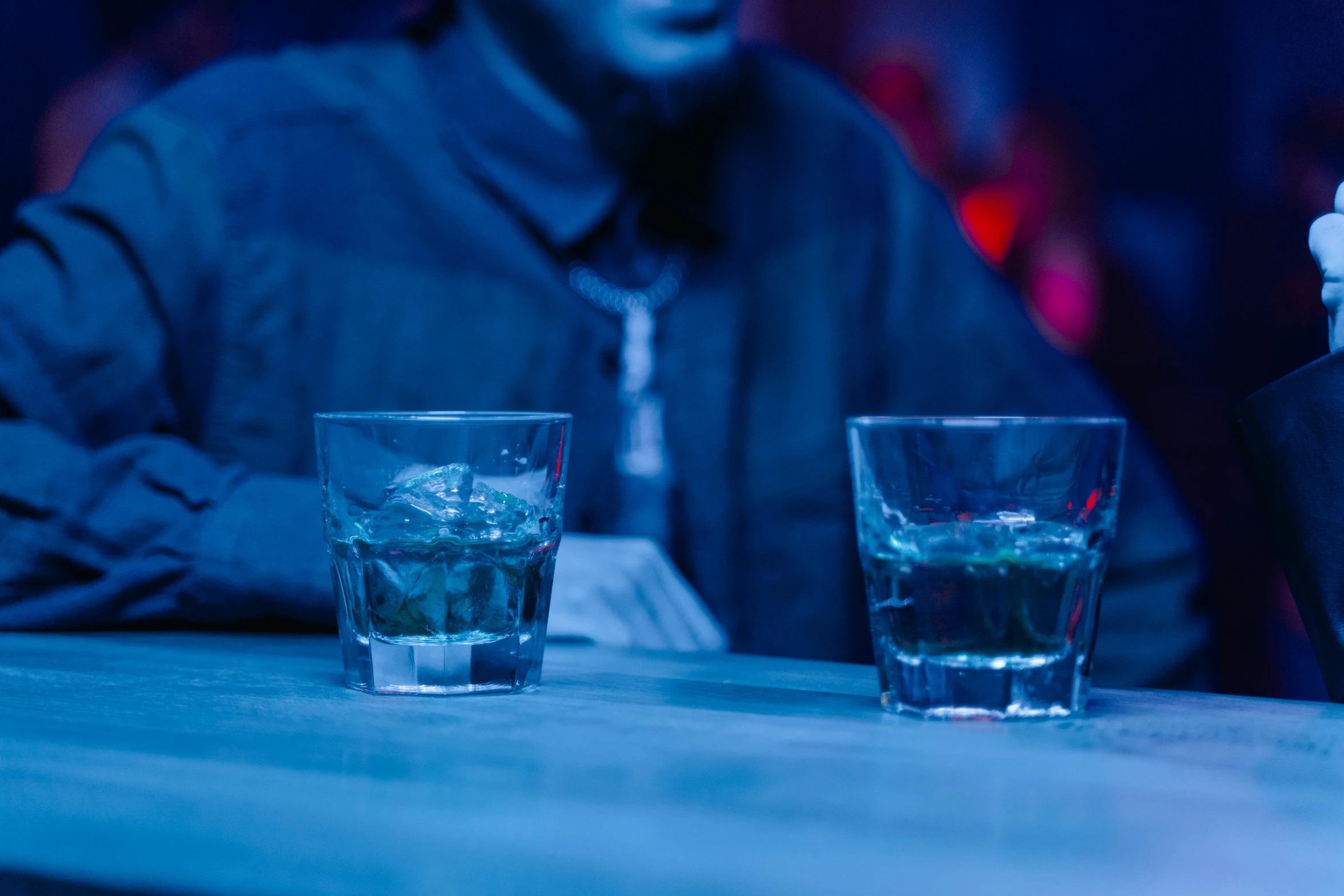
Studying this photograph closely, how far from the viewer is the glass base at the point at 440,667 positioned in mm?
620

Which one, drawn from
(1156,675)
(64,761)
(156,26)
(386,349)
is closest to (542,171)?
(386,349)

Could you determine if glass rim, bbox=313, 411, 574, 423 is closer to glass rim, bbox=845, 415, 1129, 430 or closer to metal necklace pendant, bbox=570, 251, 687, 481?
glass rim, bbox=845, 415, 1129, 430

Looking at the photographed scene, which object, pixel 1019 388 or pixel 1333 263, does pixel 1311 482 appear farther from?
pixel 1019 388

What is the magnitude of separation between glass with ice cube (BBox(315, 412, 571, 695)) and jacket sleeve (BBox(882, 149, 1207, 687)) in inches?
43.4

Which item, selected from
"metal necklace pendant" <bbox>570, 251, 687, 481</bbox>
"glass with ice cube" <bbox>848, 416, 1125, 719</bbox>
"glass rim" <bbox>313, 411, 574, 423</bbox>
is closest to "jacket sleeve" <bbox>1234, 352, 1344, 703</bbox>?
"glass with ice cube" <bbox>848, 416, 1125, 719</bbox>

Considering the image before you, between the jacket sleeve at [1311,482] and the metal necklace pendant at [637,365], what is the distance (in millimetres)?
1043

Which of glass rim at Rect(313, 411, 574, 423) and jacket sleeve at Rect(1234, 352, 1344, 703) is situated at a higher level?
glass rim at Rect(313, 411, 574, 423)

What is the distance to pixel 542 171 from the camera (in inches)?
65.9

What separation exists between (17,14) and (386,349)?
0.77 meters

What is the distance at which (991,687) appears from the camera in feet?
1.80

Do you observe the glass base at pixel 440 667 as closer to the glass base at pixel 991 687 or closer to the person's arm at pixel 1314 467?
the glass base at pixel 991 687

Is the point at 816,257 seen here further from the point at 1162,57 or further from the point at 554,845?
the point at 554,845

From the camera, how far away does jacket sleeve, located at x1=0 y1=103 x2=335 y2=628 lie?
0.96 m

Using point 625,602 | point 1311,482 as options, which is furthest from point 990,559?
point 625,602
